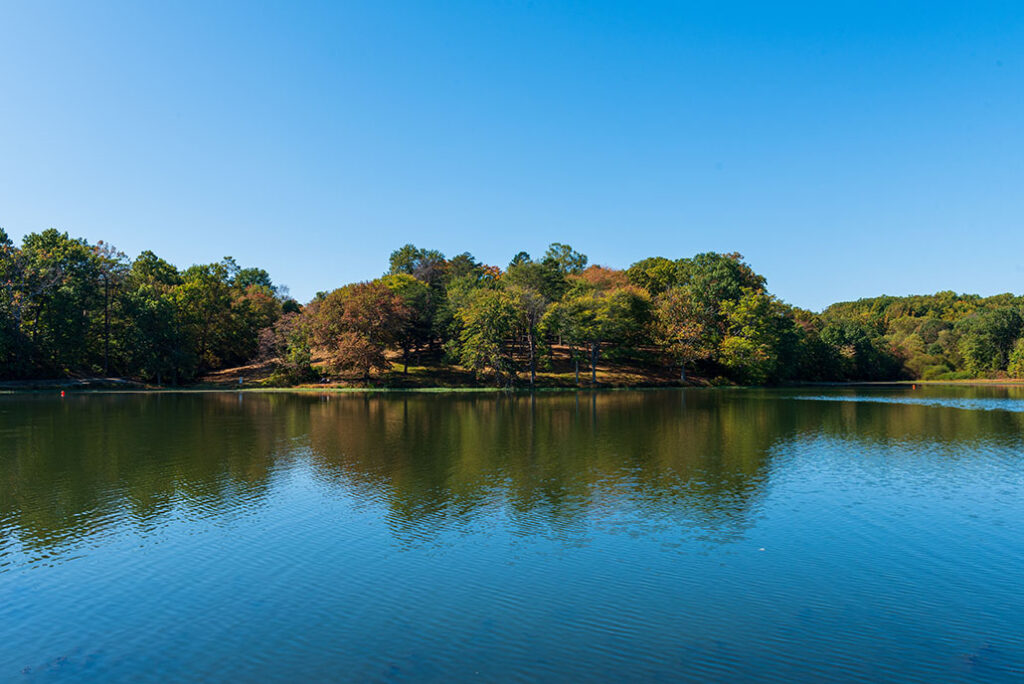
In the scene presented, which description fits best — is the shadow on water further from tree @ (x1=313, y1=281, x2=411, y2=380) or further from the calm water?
tree @ (x1=313, y1=281, x2=411, y2=380)

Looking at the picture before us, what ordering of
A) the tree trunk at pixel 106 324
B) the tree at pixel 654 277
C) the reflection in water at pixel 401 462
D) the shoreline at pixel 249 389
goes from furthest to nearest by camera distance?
the tree at pixel 654 277 → the tree trunk at pixel 106 324 → the shoreline at pixel 249 389 → the reflection in water at pixel 401 462

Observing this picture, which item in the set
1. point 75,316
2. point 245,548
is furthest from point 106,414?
point 75,316

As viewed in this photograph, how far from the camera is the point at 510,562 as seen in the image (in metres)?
12.8

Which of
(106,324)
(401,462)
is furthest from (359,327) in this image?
(401,462)

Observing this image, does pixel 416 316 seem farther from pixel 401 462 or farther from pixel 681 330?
pixel 401 462

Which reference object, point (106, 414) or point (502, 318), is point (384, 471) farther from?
point (502, 318)

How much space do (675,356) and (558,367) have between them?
17250mm

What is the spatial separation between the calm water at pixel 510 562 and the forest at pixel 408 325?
50.6m

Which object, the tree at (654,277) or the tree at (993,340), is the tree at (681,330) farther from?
the tree at (993,340)

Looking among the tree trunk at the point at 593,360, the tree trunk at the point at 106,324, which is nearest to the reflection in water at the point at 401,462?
the tree trunk at the point at 593,360

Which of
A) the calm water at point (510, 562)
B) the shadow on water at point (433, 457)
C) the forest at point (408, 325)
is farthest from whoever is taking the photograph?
the forest at point (408, 325)

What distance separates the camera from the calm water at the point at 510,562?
8758mm

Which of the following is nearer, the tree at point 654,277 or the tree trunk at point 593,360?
the tree trunk at point 593,360

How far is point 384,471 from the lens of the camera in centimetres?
2273
